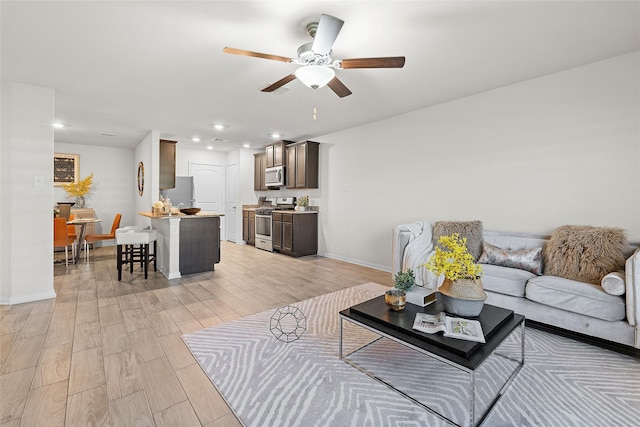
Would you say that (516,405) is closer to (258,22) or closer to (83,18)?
(258,22)

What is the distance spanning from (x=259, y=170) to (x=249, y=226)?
1419mm

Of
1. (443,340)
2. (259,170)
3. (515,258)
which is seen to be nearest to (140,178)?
(259,170)

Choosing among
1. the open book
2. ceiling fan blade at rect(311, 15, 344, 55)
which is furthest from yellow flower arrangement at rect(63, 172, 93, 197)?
the open book

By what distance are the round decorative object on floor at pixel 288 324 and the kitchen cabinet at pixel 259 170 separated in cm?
434

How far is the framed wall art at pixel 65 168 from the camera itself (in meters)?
6.41

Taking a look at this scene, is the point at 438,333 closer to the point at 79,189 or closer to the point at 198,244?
the point at 198,244

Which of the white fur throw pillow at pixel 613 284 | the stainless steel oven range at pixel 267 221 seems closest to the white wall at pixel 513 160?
the white fur throw pillow at pixel 613 284

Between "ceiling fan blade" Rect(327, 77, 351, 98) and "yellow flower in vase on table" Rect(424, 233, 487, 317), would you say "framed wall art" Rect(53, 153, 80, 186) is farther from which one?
"yellow flower in vase on table" Rect(424, 233, 487, 317)

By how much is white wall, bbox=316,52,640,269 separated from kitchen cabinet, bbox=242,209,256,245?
2.91 m

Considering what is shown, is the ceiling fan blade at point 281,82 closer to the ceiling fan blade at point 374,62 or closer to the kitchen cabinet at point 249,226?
the ceiling fan blade at point 374,62

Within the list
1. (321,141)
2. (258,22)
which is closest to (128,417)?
(258,22)

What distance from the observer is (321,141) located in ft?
19.6

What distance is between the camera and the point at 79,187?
650 cm

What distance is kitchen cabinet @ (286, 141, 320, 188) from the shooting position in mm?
5863
